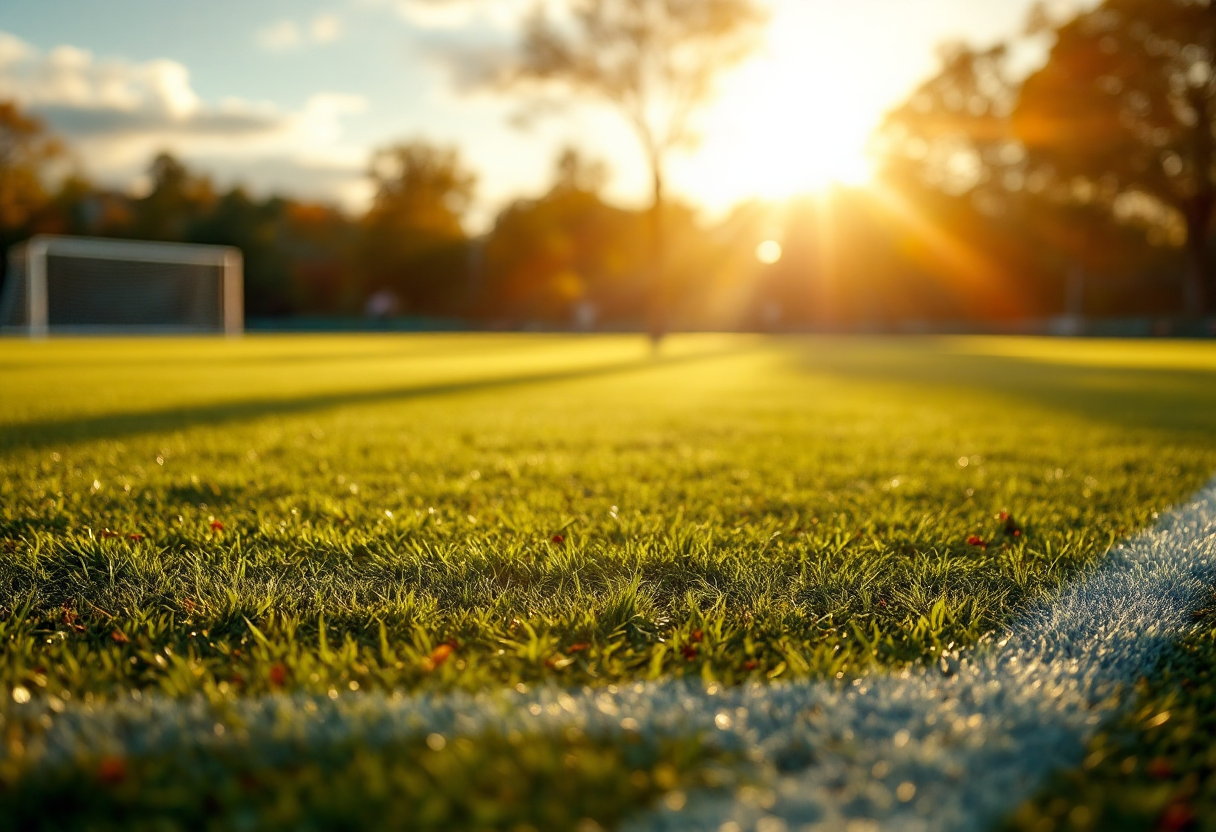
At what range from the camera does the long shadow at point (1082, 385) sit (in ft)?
21.9

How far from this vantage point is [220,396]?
7852 mm

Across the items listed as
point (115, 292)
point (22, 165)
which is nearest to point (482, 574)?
point (115, 292)

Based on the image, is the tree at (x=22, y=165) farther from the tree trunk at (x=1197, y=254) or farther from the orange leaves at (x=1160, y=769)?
the tree trunk at (x=1197, y=254)

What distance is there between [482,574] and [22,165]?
177 ft

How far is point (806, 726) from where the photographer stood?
4.87 ft

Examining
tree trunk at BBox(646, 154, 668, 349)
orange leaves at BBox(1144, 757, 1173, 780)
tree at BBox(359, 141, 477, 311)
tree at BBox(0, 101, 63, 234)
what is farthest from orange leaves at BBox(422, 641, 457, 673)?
tree at BBox(359, 141, 477, 311)

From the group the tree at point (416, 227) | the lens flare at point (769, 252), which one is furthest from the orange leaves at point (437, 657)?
the tree at point (416, 227)

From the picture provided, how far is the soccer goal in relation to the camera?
30.0 metres

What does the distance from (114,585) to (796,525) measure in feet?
6.88

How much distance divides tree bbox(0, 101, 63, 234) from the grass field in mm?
48562

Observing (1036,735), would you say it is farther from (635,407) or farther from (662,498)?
(635,407)

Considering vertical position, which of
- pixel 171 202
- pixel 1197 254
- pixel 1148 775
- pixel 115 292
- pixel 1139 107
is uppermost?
pixel 1139 107

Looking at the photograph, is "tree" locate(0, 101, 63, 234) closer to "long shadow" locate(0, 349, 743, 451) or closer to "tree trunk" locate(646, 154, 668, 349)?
"tree trunk" locate(646, 154, 668, 349)

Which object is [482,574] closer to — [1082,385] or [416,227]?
[1082,385]
